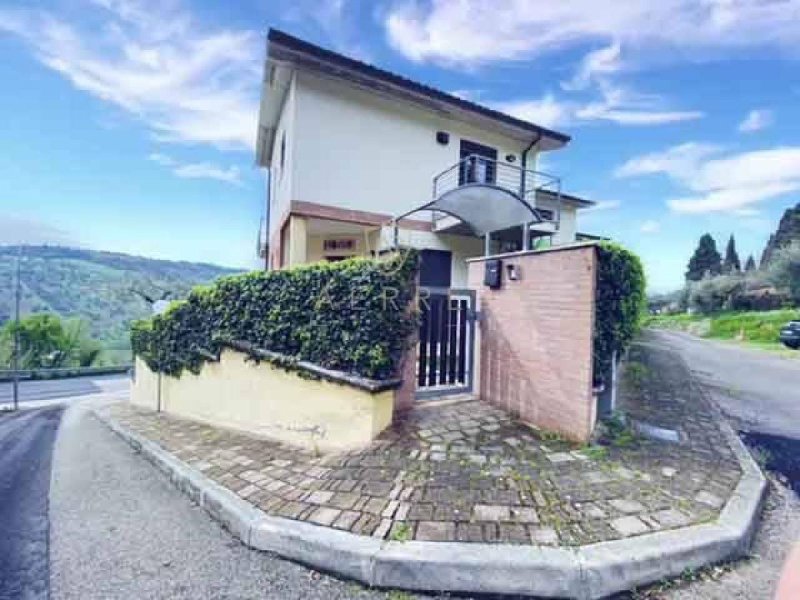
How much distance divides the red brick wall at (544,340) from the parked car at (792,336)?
21704mm

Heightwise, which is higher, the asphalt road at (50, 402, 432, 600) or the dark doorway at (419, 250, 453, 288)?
the dark doorway at (419, 250, 453, 288)

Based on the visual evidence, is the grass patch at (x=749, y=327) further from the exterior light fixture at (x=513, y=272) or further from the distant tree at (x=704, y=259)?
the exterior light fixture at (x=513, y=272)

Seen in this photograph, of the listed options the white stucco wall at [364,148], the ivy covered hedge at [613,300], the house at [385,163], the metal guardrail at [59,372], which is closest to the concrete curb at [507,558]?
the ivy covered hedge at [613,300]

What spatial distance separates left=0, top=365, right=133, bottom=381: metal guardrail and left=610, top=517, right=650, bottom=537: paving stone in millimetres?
42323

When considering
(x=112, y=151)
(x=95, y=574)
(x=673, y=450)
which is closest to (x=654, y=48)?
(x=673, y=450)

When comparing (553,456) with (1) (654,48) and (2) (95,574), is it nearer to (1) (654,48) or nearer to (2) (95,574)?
(2) (95,574)

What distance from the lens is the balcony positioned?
25.3 ft

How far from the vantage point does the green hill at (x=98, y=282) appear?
168 ft

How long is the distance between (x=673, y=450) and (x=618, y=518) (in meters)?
2.03

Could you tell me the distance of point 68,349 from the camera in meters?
45.1

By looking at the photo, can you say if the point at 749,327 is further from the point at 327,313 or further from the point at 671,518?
the point at 327,313

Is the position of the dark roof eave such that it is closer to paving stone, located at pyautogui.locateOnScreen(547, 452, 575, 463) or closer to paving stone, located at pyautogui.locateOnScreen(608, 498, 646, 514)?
paving stone, located at pyautogui.locateOnScreen(547, 452, 575, 463)

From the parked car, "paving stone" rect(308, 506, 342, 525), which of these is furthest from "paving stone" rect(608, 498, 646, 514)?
the parked car

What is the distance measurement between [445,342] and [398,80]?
839 cm
